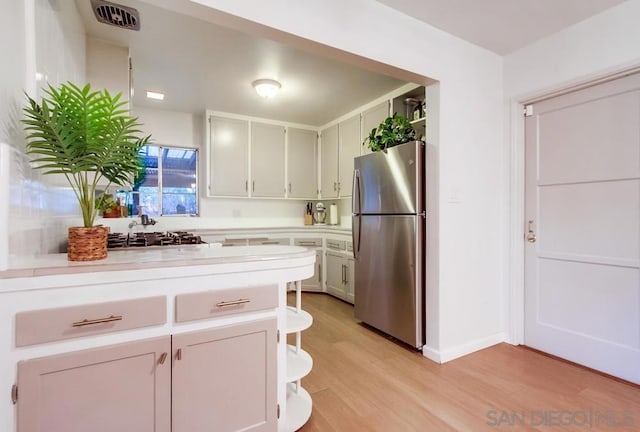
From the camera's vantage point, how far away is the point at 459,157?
251cm

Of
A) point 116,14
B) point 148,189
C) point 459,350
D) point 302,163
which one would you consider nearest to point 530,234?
Result: point 459,350

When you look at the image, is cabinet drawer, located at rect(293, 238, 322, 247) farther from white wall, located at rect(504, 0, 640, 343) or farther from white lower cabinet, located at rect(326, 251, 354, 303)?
white wall, located at rect(504, 0, 640, 343)

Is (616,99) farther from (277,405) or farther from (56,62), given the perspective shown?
(56,62)

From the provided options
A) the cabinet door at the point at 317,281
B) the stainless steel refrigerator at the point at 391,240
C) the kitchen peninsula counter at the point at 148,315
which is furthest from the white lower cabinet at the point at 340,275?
the kitchen peninsula counter at the point at 148,315

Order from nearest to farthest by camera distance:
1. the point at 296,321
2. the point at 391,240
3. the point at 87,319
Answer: the point at 87,319 → the point at 296,321 → the point at 391,240

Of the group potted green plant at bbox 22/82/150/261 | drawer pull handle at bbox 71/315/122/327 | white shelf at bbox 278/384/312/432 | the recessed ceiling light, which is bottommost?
white shelf at bbox 278/384/312/432

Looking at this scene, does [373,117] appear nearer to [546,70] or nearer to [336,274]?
[546,70]

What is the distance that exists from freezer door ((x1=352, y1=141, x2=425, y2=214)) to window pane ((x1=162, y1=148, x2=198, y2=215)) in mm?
2571

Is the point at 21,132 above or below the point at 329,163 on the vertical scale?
below

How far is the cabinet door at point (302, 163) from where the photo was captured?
15.5ft

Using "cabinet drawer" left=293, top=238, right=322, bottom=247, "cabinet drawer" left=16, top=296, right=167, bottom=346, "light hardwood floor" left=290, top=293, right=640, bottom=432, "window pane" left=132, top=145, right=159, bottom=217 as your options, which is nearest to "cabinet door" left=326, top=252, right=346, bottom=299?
"cabinet drawer" left=293, top=238, right=322, bottom=247

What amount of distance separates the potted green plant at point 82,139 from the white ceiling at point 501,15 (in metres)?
1.82

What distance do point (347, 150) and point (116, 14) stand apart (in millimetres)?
2857

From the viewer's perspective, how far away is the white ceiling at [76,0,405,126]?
234 centimetres
